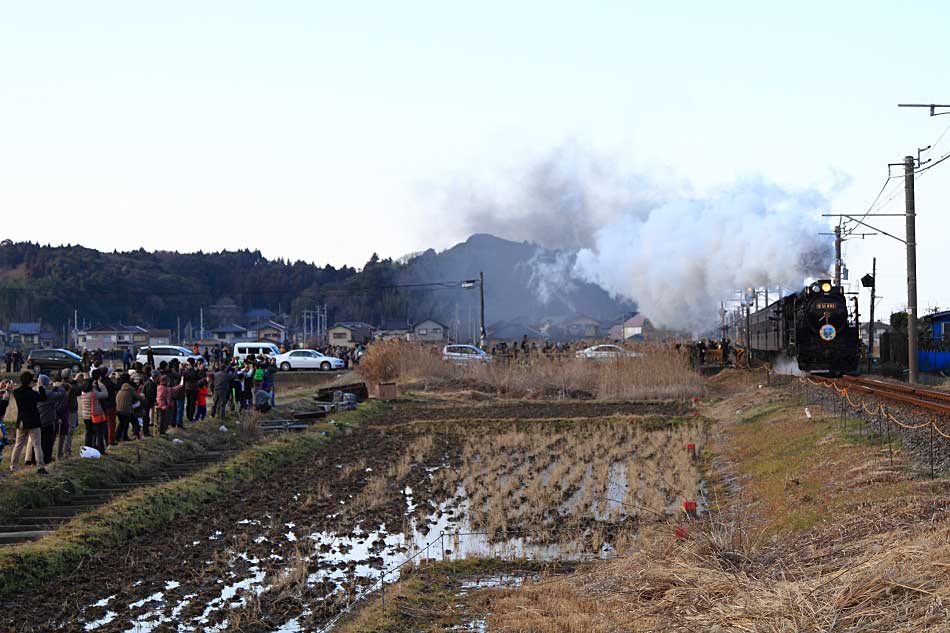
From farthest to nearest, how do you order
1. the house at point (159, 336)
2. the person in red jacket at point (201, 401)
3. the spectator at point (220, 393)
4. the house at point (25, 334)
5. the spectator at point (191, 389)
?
the house at point (159, 336), the house at point (25, 334), the spectator at point (220, 393), the person in red jacket at point (201, 401), the spectator at point (191, 389)

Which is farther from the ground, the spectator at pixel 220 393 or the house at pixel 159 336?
the house at pixel 159 336

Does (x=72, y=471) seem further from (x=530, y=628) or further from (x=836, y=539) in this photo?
(x=836, y=539)

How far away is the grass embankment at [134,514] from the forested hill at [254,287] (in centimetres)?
9940

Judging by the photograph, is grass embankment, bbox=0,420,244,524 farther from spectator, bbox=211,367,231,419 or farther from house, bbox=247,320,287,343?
house, bbox=247,320,287,343

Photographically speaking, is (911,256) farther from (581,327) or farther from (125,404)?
(581,327)

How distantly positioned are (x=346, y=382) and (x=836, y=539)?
120 feet

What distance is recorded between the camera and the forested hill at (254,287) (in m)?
118

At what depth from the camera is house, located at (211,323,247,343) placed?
12331 centimetres

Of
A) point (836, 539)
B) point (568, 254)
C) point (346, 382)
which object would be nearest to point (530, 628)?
point (836, 539)

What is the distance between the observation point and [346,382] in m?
46.0

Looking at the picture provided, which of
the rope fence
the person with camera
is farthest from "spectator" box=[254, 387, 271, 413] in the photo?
the rope fence

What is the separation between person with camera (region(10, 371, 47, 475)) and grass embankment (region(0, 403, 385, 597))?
163 cm

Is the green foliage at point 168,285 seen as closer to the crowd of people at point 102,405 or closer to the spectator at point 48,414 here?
the crowd of people at point 102,405

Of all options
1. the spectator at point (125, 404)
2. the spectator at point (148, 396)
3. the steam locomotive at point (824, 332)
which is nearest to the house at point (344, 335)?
the steam locomotive at point (824, 332)
